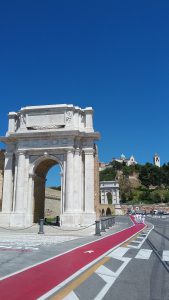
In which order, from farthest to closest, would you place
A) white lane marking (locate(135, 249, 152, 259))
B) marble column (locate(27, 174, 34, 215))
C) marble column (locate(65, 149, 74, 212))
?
marble column (locate(27, 174, 34, 215)), marble column (locate(65, 149, 74, 212)), white lane marking (locate(135, 249, 152, 259))

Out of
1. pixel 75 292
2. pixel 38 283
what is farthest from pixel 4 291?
pixel 75 292

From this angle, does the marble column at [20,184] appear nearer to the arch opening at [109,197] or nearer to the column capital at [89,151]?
the column capital at [89,151]

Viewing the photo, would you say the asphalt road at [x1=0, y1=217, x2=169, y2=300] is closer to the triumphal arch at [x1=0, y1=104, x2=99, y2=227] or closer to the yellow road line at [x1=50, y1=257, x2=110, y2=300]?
the yellow road line at [x1=50, y1=257, x2=110, y2=300]

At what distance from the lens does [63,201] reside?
2531cm

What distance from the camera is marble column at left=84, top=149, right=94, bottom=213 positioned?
2529 cm

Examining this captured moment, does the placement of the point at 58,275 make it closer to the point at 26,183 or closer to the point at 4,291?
the point at 4,291

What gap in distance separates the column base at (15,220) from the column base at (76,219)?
300 centimetres

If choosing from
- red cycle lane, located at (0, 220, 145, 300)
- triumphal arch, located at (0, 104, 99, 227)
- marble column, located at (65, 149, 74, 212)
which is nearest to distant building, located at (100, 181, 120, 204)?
triumphal arch, located at (0, 104, 99, 227)

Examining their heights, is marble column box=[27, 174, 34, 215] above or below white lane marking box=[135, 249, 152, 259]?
above

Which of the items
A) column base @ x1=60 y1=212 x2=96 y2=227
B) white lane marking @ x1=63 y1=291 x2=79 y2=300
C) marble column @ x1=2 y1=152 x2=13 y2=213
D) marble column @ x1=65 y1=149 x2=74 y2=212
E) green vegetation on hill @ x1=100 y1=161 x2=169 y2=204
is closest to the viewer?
white lane marking @ x1=63 y1=291 x2=79 y2=300

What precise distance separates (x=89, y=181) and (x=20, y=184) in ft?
19.0

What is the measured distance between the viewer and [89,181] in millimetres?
25734

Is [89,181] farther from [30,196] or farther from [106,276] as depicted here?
[106,276]

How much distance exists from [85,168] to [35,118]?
20.8 ft
